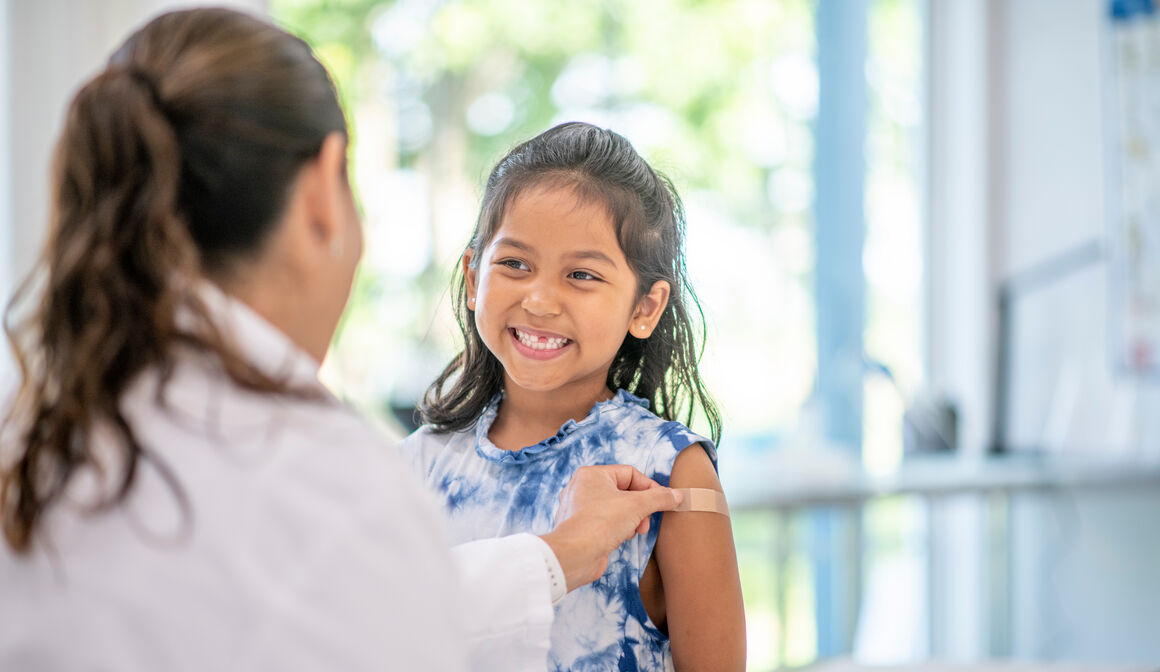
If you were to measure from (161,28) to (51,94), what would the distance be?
5.67ft

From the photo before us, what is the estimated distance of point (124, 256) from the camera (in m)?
0.72

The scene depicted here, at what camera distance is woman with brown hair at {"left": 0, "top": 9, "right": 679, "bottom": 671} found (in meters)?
0.67

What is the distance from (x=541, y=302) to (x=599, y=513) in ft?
0.81


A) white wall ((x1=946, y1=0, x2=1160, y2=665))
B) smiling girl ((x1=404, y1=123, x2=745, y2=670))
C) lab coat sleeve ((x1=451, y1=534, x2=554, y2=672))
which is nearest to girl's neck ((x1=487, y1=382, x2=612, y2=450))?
smiling girl ((x1=404, y1=123, x2=745, y2=670))

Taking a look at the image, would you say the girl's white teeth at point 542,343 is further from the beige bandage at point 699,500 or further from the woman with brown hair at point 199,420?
the woman with brown hair at point 199,420

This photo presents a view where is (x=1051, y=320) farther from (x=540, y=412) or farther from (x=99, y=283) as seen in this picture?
(x=99, y=283)

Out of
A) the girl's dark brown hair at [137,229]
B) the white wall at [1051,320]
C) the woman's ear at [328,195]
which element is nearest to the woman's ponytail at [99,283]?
the girl's dark brown hair at [137,229]

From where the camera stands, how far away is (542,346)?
120 cm

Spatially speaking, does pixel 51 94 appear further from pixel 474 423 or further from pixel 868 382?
pixel 868 382

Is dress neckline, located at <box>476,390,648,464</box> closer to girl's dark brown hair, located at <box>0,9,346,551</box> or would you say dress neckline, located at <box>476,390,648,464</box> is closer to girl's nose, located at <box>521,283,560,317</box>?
girl's nose, located at <box>521,283,560,317</box>

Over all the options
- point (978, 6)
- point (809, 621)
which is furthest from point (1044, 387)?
point (978, 6)

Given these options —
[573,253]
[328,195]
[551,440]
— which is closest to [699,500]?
[551,440]

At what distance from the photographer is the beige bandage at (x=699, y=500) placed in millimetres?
1132

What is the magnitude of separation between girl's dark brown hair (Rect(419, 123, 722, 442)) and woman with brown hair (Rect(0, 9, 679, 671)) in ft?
1.47
